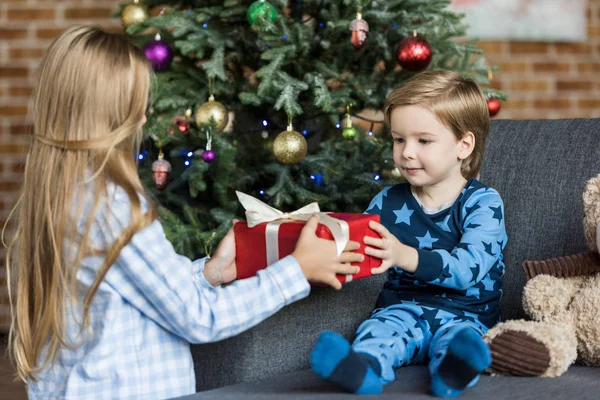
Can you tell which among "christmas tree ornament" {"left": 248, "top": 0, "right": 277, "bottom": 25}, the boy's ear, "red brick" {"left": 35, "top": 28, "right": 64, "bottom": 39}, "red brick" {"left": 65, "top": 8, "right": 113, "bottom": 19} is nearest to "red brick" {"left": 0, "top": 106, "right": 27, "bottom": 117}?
"red brick" {"left": 35, "top": 28, "right": 64, "bottom": 39}

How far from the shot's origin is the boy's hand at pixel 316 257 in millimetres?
1432

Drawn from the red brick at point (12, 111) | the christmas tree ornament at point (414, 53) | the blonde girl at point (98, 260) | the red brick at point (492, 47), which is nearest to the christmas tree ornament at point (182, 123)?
the christmas tree ornament at point (414, 53)

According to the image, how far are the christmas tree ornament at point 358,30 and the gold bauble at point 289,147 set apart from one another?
35cm

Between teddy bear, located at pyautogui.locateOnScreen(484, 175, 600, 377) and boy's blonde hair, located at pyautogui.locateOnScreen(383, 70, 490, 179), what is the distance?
29 cm

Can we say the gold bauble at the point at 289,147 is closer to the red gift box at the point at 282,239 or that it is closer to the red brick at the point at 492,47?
the red gift box at the point at 282,239

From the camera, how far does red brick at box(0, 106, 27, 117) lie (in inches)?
150

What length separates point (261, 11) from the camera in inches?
97.1

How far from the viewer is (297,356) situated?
163 cm

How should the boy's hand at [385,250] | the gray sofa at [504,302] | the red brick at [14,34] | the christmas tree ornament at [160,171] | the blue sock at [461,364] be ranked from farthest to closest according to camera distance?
the red brick at [14,34] → the christmas tree ornament at [160,171] → the boy's hand at [385,250] → the gray sofa at [504,302] → the blue sock at [461,364]

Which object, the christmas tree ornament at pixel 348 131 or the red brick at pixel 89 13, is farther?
the red brick at pixel 89 13

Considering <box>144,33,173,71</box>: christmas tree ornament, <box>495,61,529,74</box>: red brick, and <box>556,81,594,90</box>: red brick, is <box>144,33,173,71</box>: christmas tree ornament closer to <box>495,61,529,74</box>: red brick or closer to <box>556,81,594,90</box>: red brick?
<box>495,61,529,74</box>: red brick

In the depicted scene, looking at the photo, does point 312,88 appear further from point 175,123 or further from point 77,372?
point 77,372

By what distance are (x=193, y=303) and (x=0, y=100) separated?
2.87m

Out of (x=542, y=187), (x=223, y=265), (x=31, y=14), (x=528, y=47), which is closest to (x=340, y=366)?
(x=223, y=265)
